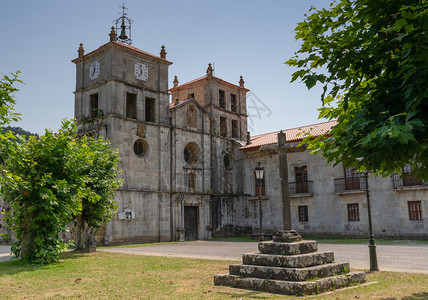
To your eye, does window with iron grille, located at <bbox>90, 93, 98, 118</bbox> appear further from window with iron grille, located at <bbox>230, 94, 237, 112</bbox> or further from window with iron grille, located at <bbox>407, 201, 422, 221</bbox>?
window with iron grille, located at <bbox>407, 201, 422, 221</bbox>

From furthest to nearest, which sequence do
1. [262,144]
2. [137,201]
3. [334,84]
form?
[262,144]
[137,201]
[334,84]

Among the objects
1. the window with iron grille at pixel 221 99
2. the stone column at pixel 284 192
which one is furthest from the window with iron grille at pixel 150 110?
the stone column at pixel 284 192

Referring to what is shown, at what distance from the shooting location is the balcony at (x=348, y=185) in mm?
26469

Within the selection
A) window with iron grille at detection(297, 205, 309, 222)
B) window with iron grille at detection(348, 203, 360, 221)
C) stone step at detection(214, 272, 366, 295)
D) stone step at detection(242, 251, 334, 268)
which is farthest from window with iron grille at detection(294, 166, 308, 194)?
stone step at detection(214, 272, 366, 295)

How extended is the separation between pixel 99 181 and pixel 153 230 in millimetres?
11360

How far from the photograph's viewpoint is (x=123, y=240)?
2477 centimetres

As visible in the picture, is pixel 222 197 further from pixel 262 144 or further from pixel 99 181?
pixel 99 181

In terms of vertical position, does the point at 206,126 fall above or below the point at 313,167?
above

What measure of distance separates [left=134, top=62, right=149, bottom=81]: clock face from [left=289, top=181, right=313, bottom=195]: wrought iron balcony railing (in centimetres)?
1416

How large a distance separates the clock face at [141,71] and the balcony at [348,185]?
53.0 feet

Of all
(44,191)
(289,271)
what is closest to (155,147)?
(44,191)

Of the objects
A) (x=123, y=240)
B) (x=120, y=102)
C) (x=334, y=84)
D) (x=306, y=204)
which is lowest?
(x=123, y=240)

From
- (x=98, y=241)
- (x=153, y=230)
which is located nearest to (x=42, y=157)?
(x=98, y=241)

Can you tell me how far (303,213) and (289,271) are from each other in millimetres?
22453
